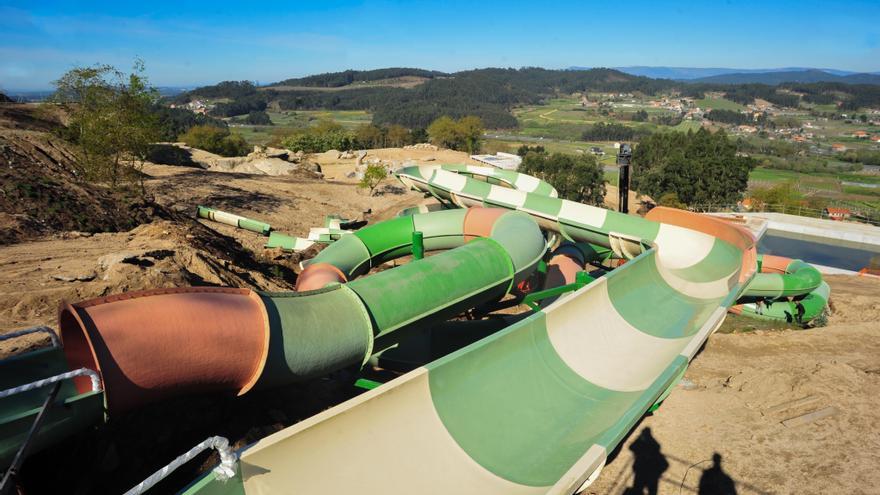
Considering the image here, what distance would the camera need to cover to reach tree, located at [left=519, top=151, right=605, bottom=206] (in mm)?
60406

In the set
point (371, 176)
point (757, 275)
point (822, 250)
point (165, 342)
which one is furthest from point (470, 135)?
point (165, 342)

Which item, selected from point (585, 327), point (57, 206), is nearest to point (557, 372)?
point (585, 327)

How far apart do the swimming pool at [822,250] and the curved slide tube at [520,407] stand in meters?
23.5

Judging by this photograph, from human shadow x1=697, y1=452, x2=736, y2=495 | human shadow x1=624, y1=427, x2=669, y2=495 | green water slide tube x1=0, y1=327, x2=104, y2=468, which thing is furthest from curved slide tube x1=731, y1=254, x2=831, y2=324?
green water slide tube x1=0, y1=327, x2=104, y2=468

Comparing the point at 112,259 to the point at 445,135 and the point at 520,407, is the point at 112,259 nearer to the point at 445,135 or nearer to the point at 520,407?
the point at 520,407

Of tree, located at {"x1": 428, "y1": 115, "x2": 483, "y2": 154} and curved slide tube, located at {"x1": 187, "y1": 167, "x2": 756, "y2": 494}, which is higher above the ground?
tree, located at {"x1": 428, "y1": 115, "x2": 483, "y2": 154}

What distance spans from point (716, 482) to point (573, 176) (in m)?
54.8

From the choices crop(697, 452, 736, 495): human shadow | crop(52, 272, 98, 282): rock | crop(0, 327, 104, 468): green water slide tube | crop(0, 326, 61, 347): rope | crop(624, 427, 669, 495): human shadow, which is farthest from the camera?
crop(52, 272, 98, 282): rock

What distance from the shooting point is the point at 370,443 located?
238 inches

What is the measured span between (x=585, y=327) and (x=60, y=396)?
815 cm

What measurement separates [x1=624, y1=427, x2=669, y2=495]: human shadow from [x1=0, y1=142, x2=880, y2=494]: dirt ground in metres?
0.03

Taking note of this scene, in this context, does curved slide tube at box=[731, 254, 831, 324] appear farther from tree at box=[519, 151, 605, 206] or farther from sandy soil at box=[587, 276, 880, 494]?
tree at box=[519, 151, 605, 206]

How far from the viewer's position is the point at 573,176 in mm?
61625

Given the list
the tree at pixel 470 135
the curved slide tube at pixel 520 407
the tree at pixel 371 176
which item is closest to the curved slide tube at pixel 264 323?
the curved slide tube at pixel 520 407
